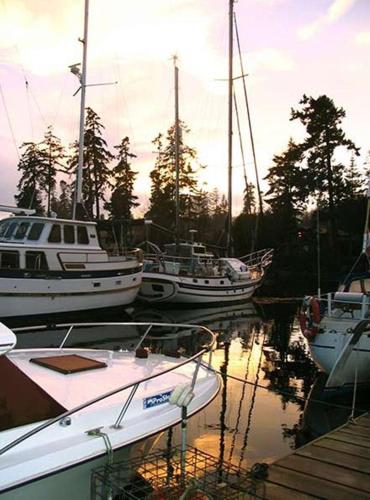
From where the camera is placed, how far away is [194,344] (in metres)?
15.7

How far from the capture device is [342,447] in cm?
672

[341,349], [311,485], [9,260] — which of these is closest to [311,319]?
[341,349]

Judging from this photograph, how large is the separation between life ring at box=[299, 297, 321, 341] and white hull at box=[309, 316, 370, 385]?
0.37ft

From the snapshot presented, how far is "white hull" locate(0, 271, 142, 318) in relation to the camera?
18453mm

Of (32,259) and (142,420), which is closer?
(142,420)

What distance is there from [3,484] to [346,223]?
4715cm

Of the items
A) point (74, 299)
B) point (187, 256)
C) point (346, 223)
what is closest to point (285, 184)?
point (346, 223)

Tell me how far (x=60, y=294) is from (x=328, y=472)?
15.5m

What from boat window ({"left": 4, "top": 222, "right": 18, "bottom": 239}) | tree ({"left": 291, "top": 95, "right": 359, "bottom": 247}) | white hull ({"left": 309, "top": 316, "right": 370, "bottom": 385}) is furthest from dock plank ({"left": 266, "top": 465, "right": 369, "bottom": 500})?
tree ({"left": 291, "top": 95, "right": 359, "bottom": 247})

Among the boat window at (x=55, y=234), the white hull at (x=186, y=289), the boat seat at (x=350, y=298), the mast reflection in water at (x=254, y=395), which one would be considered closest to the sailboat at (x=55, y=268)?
the boat window at (x=55, y=234)

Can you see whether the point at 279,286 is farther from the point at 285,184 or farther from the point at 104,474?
the point at 104,474

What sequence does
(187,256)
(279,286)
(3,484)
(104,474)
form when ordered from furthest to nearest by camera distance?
1. (279,286)
2. (187,256)
3. (104,474)
4. (3,484)

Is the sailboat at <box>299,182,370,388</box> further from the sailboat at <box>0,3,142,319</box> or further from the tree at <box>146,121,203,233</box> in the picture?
→ the tree at <box>146,121,203,233</box>

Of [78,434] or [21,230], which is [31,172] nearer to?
[21,230]
